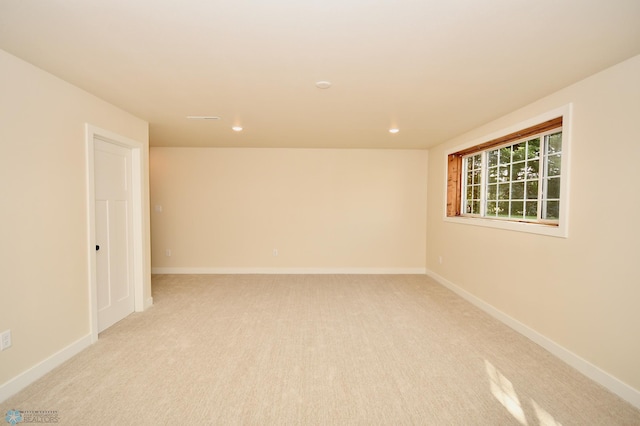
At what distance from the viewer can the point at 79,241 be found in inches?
107

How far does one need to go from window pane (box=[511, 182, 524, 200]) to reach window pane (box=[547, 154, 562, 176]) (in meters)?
0.38

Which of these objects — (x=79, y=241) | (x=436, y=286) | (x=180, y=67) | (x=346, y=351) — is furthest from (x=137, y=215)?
(x=436, y=286)

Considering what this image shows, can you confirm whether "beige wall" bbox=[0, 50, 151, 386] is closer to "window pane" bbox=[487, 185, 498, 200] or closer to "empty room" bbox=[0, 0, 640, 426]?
"empty room" bbox=[0, 0, 640, 426]

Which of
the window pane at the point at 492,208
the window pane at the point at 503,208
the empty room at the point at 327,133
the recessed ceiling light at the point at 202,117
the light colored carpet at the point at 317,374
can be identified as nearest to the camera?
the empty room at the point at 327,133

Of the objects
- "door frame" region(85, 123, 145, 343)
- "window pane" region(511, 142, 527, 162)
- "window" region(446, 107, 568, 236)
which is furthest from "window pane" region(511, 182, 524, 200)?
"door frame" region(85, 123, 145, 343)

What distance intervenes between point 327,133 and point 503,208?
252 centimetres

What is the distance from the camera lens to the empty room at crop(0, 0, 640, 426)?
5.96 ft

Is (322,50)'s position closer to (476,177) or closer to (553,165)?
(553,165)

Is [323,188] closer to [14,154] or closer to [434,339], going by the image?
[434,339]

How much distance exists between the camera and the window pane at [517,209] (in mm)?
3440

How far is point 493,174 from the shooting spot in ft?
13.4

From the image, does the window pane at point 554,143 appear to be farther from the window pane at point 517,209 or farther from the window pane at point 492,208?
the window pane at point 492,208

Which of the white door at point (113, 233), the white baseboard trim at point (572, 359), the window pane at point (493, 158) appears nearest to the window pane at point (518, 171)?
the window pane at point (493, 158)

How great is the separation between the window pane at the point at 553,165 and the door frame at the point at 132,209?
4.43m
